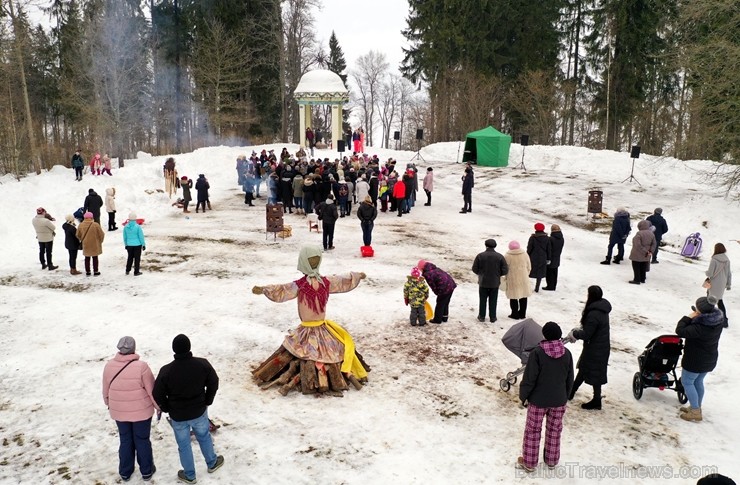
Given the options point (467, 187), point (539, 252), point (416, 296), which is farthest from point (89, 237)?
point (467, 187)

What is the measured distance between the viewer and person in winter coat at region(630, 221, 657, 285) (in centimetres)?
1212

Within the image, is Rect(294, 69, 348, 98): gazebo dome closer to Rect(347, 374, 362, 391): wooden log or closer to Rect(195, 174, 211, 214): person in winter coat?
Rect(195, 174, 211, 214): person in winter coat

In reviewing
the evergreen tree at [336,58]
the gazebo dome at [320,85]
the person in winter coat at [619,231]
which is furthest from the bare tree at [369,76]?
the person in winter coat at [619,231]

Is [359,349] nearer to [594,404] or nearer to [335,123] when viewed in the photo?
[594,404]

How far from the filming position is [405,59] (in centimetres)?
4938

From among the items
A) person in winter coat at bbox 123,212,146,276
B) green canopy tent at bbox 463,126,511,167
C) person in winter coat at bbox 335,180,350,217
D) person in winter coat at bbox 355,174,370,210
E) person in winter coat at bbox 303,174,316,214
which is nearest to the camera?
person in winter coat at bbox 123,212,146,276

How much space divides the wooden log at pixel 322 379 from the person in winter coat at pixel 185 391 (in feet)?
6.59

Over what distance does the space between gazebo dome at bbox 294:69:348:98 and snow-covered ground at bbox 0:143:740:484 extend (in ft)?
56.2

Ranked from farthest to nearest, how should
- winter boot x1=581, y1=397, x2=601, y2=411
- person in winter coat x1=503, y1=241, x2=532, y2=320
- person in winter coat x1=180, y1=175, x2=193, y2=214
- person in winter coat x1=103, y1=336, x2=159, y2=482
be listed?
person in winter coat x1=180, y1=175, x2=193, y2=214 → person in winter coat x1=503, y1=241, x2=532, y2=320 → winter boot x1=581, y1=397, x2=601, y2=411 → person in winter coat x1=103, y1=336, x2=159, y2=482

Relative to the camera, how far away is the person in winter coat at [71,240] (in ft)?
38.8

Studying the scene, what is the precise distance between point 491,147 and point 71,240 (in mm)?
23640

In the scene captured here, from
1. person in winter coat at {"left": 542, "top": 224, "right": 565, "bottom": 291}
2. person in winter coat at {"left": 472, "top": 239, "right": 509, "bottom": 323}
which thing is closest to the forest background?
person in winter coat at {"left": 542, "top": 224, "right": 565, "bottom": 291}

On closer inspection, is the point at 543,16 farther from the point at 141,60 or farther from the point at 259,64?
the point at 141,60

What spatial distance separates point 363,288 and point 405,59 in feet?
139
